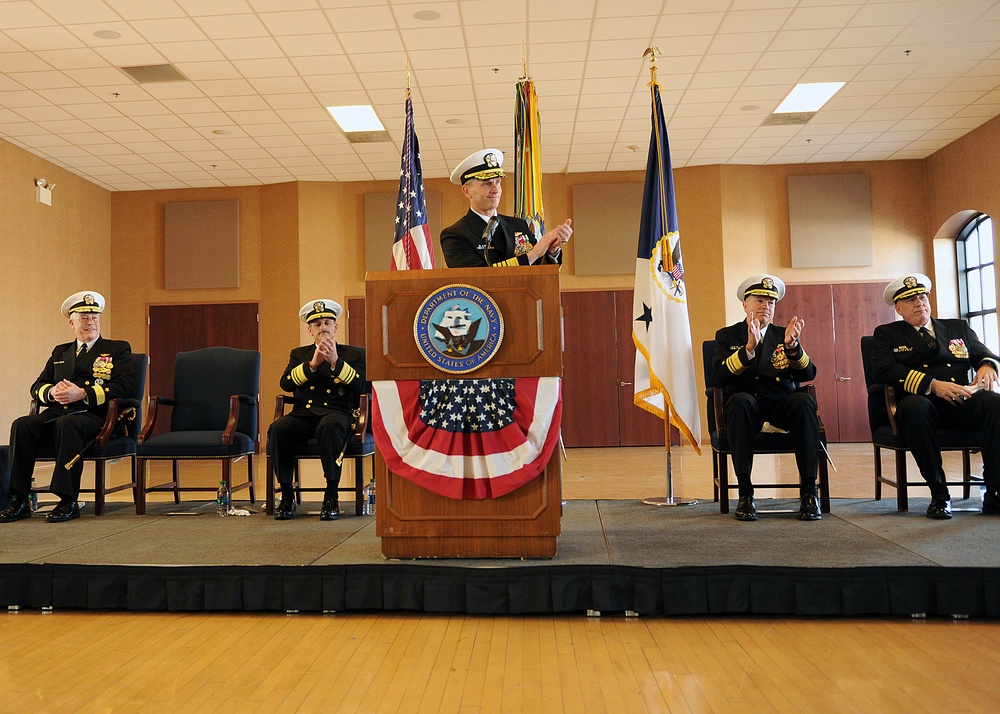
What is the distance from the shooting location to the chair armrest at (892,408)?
4.11 meters

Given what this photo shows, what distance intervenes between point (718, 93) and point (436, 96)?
2.76 m

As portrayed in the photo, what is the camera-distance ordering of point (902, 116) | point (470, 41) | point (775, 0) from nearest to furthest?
point (775, 0) < point (470, 41) < point (902, 116)

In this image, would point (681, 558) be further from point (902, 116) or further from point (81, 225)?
point (81, 225)

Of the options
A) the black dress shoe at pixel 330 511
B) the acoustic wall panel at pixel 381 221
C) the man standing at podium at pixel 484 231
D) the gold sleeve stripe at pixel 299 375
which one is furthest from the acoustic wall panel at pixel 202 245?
the man standing at podium at pixel 484 231

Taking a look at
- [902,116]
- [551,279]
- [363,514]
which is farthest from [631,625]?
Answer: [902,116]

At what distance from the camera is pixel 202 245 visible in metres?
10.9

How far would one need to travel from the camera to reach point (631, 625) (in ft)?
9.00

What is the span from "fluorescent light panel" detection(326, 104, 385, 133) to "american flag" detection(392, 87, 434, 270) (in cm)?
321

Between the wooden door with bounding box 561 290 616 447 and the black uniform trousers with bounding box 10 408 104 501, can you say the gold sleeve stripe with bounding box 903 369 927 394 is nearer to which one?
the black uniform trousers with bounding box 10 408 104 501

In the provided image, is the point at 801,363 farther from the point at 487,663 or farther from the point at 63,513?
the point at 63,513

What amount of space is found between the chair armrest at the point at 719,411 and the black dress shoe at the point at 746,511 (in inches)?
14.0

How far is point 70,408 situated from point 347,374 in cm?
161

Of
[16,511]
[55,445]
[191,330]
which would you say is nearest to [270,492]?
[55,445]

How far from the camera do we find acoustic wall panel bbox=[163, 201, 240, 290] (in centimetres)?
1086
